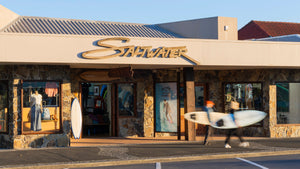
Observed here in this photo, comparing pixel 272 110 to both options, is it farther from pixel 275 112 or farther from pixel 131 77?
pixel 131 77

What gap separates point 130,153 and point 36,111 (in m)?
4.44

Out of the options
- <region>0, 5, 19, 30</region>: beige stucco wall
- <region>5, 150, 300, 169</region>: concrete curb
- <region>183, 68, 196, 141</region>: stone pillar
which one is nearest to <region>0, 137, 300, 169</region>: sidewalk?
<region>5, 150, 300, 169</region>: concrete curb

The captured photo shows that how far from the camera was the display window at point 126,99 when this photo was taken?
19438mm

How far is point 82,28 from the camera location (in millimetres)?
21062

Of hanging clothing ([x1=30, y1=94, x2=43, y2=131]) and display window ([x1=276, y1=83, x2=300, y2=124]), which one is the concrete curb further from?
display window ([x1=276, y1=83, x2=300, y2=124])

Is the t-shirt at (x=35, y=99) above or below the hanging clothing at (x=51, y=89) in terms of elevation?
below

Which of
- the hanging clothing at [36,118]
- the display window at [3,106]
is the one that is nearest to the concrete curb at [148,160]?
the hanging clothing at [36,118]

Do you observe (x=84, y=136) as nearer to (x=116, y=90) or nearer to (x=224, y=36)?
(x=116, y=90)

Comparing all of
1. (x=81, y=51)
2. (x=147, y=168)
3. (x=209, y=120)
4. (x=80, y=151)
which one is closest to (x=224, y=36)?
(x=209, y=120)

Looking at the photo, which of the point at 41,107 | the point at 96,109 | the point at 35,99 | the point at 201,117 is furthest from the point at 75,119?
the point at 201,117

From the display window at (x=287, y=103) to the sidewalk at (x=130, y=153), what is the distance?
2557 mm

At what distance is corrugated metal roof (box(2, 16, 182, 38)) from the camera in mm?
19527

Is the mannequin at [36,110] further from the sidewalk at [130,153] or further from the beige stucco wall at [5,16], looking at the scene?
the beige stucco wall at [5,16]

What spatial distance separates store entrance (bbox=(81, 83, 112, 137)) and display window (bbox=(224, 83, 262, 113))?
5.67 m
